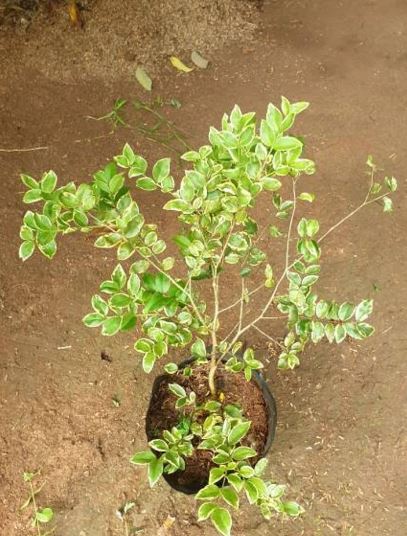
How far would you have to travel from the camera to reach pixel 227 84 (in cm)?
313

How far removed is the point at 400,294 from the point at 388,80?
132cm

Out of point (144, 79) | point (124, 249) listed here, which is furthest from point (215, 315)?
point (144, 79)

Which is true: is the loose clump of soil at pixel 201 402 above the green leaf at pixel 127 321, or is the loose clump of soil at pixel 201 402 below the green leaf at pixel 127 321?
below

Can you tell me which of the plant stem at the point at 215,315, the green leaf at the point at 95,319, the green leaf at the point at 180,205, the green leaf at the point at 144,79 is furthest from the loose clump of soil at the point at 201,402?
the green leaf at the point at 144,79

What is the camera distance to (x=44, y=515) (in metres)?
2.05

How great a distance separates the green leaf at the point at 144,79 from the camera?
3080mm

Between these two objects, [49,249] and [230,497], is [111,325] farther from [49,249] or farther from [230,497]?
[230,497]

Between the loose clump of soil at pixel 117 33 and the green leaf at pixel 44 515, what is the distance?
2.18 metres

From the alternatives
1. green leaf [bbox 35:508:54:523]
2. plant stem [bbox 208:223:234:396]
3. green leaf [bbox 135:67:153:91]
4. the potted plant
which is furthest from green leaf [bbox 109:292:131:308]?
green leaf [bbox 135:67:153:91]

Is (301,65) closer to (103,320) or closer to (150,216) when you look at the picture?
(150,216)

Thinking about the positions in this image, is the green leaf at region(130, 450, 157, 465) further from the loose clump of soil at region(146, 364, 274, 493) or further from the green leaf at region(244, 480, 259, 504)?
the loose clump of soil at region(146, 364, 274, 493)

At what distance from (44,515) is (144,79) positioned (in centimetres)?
219

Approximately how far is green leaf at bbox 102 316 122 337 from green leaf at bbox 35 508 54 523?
3.49 ft

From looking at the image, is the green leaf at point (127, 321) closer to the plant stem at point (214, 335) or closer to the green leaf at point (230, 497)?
the plant stem at point (214, 335)
